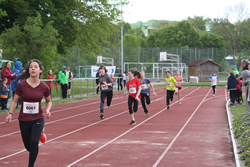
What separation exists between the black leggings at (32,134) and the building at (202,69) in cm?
5282

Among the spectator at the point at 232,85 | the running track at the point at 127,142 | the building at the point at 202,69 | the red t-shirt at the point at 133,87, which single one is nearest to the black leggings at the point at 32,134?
the running track at the point at 127,142

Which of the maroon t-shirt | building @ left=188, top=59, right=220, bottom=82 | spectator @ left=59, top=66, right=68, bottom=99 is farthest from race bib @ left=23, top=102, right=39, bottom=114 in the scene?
building @ left=188, top=59, right=220, bottom=82

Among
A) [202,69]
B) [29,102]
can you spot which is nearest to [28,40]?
[29,102]

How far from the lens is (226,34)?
90.1 meters

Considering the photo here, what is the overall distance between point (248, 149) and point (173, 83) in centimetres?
1130

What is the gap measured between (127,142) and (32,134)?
3.63 meters

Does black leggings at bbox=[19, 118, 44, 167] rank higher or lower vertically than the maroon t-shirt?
lower

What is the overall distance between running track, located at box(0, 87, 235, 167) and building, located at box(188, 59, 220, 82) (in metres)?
43.6

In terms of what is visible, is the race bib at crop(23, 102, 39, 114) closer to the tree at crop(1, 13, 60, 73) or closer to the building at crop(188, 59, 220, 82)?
the tree at crop(1, 13, 60, 73)

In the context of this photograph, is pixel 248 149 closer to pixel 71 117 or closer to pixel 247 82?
pixel 247 82

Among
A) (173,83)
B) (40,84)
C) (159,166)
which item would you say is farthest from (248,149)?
(173,83)

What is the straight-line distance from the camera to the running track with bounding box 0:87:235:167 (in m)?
7.57

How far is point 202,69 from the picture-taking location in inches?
2311

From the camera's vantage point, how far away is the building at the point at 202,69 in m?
58.2
